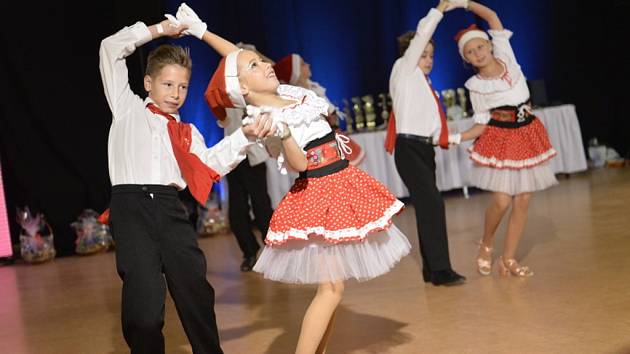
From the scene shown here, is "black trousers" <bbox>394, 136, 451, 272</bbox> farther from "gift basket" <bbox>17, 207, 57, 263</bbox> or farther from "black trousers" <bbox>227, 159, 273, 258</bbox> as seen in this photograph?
"gift basket" <bbox>17, 207, 57, 263</bbox>

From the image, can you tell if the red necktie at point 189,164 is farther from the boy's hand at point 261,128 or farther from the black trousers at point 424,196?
the black trousers at point 424,196

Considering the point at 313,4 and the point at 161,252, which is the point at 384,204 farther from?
the point at 313,4

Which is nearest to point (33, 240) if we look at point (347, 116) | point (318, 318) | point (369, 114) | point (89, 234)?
point (89, 234)

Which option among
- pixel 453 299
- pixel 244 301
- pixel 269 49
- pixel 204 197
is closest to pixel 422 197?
pixel 453 299

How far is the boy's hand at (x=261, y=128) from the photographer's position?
9.87 feet

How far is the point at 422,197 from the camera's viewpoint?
5.15 m

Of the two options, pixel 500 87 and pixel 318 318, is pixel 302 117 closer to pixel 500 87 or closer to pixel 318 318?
pixel 318 318

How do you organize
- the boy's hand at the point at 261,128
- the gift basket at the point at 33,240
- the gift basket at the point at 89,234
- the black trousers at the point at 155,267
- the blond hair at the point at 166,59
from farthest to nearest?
the gift basket at the point at 89,234 < the gift basket at the point at 33,240 < the blond hair at the point at 166,59 < the black trousers at the point at 155,267 < the boy's hand at the point at 261,128

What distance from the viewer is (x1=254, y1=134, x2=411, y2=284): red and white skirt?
3.26 meters

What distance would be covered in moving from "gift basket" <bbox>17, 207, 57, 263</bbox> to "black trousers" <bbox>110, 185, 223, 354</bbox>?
539 cm

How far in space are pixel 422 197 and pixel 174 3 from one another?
5.67 metres

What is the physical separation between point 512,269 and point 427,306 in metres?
0.73

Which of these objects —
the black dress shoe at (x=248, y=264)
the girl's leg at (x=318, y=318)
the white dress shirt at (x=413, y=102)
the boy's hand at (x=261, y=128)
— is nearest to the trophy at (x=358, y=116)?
the black dress shoe at (x=248, y=264)

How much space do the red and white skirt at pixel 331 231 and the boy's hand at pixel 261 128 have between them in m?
0.39
